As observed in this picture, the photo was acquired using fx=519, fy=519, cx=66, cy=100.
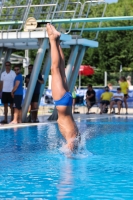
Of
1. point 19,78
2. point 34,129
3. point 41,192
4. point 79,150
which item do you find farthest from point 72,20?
point 41,192

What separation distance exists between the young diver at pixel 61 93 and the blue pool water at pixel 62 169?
14.7 inches

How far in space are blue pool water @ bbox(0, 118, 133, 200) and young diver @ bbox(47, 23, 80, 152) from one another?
1.22 feet

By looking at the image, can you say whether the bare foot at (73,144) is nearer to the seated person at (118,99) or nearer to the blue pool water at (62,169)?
the blue pool water at (62,169)

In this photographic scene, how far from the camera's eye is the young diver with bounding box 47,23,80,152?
775cm

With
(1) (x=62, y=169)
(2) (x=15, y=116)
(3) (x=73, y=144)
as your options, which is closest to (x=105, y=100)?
(2) (x=15, y=116)

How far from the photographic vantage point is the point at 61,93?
305 inches

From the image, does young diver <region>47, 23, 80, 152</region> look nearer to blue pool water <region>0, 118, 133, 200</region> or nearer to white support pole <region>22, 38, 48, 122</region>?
blue pool water <region>0, 118, 133, 200</region>

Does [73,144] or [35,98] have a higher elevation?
[35,98]

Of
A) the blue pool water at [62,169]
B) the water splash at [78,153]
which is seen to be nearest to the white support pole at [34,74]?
the blue pool water at [62,169]

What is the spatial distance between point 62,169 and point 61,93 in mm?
1382

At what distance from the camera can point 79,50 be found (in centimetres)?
1692

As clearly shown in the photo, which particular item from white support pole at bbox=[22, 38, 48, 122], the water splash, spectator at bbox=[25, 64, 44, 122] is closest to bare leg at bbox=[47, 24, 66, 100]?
the water splash

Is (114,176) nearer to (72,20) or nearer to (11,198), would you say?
(11,198)

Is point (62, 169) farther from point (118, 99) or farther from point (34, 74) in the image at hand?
point (118, 99)
